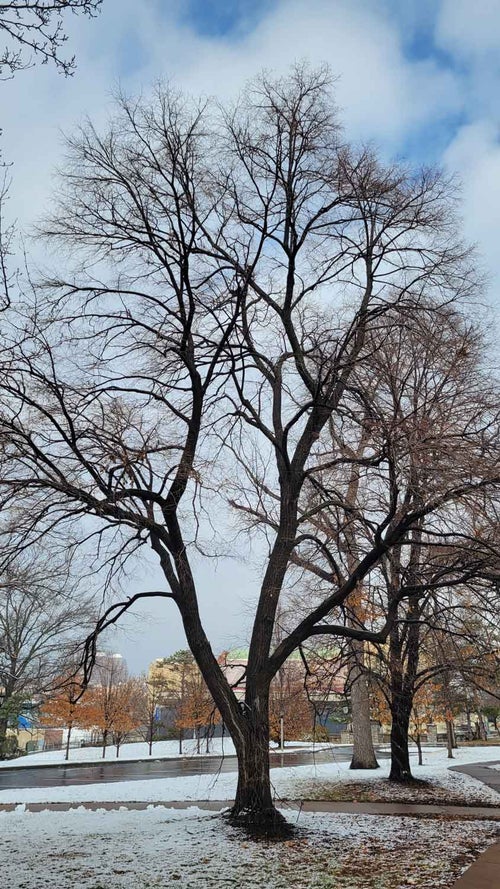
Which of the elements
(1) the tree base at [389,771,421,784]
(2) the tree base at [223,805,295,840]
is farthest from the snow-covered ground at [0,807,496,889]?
(1) the tree base at [389,771,421,784]

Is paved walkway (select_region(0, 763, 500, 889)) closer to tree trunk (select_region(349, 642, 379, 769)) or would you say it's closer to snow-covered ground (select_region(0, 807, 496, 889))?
snow-covered ground (select_region(0, 807, 496, 889))

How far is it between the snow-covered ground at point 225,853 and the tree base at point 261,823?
194 millimetres

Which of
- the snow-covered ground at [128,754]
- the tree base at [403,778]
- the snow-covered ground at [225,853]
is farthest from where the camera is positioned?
the snow-covered ground at [128,754]

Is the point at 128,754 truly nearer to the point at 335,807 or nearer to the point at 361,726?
the point at 361,726

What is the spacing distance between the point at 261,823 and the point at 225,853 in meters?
1.43

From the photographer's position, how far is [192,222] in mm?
10523

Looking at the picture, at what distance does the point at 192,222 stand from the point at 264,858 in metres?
8.49

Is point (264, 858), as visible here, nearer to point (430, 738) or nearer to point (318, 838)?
point (318, 838)

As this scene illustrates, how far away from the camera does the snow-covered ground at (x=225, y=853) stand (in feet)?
21.7

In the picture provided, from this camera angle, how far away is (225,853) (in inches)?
310

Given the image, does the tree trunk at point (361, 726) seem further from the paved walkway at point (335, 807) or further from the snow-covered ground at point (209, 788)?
the paved walkway at point (335, 807)

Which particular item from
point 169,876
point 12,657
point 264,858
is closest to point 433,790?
point 264,858

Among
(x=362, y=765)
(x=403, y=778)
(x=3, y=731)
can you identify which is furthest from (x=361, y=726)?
(x=3, y=731)

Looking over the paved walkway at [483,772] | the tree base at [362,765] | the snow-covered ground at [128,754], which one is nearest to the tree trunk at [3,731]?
the snow-covered ground at [128,754]
